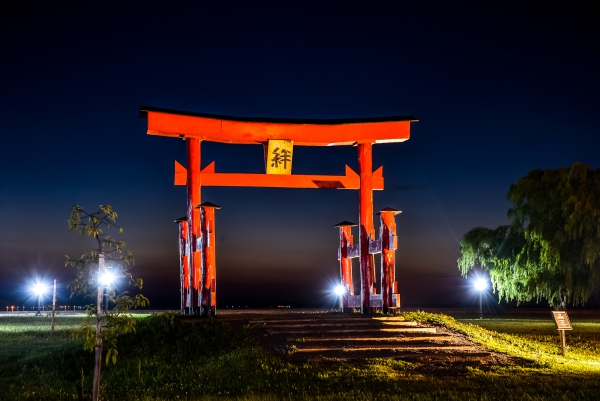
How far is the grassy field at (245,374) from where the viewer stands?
10.8 m

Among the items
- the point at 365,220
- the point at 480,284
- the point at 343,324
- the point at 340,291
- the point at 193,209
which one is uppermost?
the point at 193,209

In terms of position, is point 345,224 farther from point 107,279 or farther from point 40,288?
point 40,288

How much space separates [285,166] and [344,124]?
6.56ft

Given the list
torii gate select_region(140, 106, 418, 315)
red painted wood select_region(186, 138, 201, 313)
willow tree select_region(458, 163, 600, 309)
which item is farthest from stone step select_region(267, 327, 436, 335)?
willow tree select_region(458, 163, 600, 309)

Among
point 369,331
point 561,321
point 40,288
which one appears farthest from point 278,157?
point 40,288

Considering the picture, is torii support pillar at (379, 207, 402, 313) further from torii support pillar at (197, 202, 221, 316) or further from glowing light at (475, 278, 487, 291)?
glowing light at (475, 278, 487, 291)

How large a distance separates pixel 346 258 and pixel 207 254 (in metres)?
4.55

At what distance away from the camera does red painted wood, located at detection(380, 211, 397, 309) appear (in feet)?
57.7

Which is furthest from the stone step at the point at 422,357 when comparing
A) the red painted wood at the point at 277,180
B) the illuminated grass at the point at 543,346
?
the red painted wood at the point at 277,180

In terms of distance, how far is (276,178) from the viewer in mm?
18891

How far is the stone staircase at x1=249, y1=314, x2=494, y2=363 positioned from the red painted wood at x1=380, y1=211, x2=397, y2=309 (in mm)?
1148

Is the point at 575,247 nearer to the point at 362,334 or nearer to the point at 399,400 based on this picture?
the point at 362,334

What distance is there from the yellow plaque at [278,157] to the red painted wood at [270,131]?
163 mm

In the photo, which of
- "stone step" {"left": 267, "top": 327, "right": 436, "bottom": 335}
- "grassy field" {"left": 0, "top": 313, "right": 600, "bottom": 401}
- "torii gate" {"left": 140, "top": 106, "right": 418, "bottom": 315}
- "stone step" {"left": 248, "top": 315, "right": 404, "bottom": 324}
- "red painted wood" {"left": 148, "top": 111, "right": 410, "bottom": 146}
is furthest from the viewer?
"red painted wood" {"left": 148, "top": 111, "right": 410, "bottom": 146}
